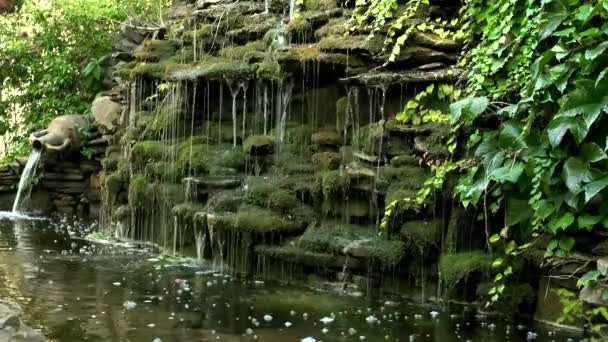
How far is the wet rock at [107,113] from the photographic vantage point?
14859mm

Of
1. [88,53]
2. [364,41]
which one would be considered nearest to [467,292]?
[364,41]

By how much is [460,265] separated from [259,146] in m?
3.94

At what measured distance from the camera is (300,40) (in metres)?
10.8

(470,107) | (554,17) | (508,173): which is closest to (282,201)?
(470,107)

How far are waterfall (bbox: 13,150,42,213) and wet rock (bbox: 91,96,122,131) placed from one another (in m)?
1.49

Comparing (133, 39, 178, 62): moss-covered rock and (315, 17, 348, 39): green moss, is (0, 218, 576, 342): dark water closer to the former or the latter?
(315, 17, 348, 39): green moss

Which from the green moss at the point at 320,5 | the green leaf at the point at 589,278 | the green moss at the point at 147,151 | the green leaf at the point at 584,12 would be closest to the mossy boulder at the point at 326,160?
the green moss at the point at 320,5

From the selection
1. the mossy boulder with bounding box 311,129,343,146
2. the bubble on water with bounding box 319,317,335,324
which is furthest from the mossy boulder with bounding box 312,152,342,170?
the bubble on water with bounding box 319,317,335,324

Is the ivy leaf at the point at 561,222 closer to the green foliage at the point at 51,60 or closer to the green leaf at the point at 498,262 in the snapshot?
the green leaf at the point at 498,262

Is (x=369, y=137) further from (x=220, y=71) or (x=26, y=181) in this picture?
(x=26, y=181)

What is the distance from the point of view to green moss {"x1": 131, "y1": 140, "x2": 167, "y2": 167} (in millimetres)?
11461

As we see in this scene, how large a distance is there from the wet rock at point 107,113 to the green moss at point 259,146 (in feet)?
17.5

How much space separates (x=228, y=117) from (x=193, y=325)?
5.55 m

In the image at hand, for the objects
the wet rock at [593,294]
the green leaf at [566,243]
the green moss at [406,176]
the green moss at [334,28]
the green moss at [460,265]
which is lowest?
the green moss at [460,265]
